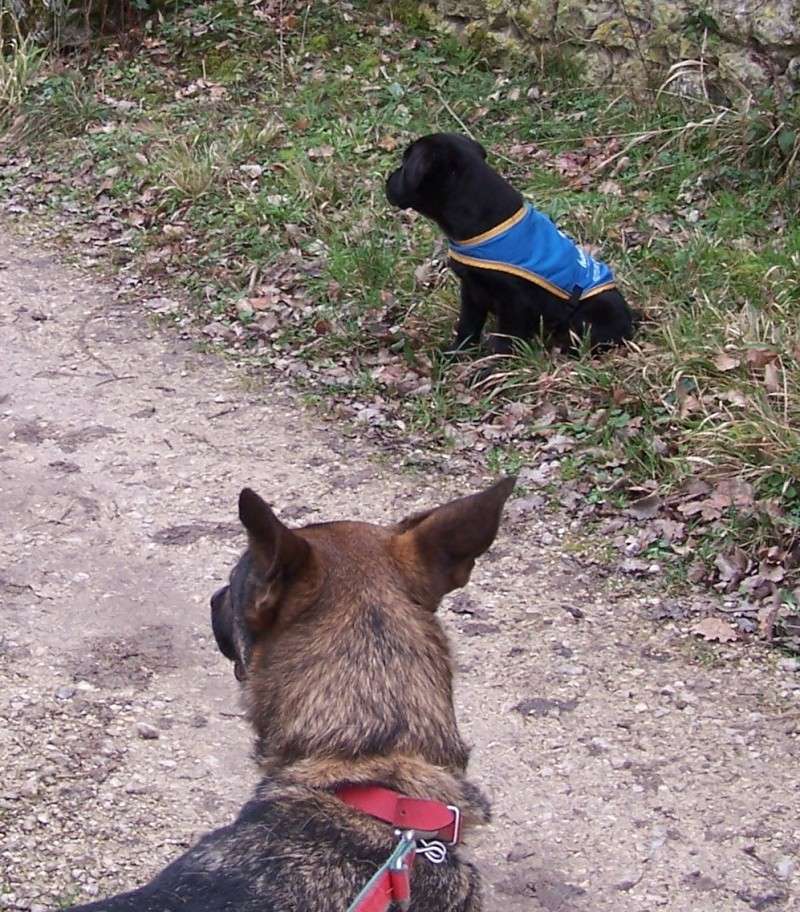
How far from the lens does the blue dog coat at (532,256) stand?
23.2ft

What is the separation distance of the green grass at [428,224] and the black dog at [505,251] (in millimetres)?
221

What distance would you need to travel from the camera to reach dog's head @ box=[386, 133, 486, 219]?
7.09 meters

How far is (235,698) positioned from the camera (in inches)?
202

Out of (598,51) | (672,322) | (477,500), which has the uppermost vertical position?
(477,500)

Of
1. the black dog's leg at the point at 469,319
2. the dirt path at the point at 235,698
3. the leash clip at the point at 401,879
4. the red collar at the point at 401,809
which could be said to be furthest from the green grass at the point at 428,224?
the leash clip at the point at 401,879

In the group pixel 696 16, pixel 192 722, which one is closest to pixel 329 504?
pixel 192 722

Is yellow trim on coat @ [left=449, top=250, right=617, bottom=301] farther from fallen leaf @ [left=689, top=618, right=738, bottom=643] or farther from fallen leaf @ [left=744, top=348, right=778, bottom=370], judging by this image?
fallen leaf @ [left=689, top=618, right=738, bottom=643]

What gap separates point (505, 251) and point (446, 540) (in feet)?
13.7

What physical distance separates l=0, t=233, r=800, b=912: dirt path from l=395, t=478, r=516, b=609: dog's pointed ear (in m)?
1.64

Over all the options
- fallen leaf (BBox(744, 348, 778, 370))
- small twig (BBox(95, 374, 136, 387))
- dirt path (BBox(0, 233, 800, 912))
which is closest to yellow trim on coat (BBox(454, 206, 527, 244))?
dirt path (BBox(0, 233, 800, 912))

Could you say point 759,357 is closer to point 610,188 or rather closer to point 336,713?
point 610,188

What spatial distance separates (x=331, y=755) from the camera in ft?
9.39

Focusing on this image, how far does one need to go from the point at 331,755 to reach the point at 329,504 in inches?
143

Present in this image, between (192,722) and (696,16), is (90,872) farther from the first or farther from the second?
(696,16)
